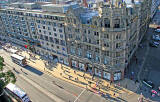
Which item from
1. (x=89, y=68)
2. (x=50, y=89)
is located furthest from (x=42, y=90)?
(x=89, y=68)

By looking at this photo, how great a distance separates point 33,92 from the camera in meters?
68.8

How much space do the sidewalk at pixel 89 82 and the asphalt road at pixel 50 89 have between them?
116 inches

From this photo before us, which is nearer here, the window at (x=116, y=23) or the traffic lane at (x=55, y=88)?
the window at (x=116, y=23)

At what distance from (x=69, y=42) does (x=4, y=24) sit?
77.5 m

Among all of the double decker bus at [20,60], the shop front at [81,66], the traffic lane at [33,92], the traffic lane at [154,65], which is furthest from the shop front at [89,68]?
the double decker bus at [20,60]

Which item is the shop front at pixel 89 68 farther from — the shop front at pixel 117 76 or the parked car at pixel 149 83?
the parked car at pixel 149 83

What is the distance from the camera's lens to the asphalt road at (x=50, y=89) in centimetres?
6262

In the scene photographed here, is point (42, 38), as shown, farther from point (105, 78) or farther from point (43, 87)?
point (105, 78)

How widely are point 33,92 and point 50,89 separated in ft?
28.4

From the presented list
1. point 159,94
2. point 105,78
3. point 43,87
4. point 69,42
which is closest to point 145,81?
point 159,94

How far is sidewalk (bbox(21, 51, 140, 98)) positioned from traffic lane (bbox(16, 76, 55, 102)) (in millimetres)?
13730

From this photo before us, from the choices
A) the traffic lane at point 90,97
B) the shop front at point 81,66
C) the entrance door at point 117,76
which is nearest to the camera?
the traffic lane at point 90,97

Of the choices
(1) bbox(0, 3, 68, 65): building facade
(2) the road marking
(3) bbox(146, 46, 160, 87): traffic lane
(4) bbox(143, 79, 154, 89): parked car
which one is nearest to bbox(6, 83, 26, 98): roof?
(2) the road marking

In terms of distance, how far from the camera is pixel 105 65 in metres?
67.0
